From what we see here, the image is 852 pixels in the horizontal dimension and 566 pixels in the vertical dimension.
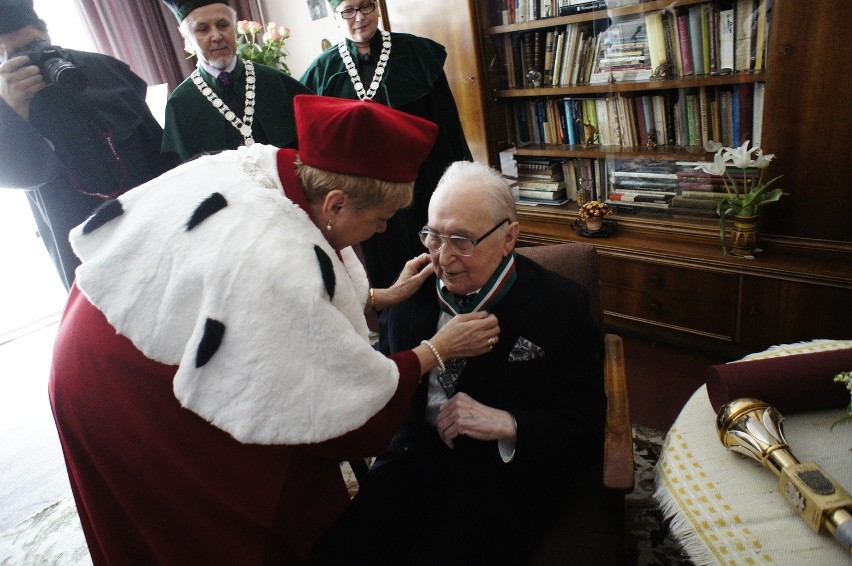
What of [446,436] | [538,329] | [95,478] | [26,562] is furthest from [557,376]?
[26,562]

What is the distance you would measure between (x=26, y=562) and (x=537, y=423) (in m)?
1.92

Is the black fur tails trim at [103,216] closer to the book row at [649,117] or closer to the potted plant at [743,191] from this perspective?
the potted plant at [743,191]

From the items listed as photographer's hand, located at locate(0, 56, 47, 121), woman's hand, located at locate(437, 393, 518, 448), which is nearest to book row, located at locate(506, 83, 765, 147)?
woman's hand, located at locate(437, 393, 518, 448)

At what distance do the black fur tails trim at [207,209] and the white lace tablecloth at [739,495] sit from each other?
0.98 metres

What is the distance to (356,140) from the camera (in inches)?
37.0

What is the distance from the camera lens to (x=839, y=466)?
0.94 metres

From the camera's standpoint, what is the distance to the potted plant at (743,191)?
6.44ft

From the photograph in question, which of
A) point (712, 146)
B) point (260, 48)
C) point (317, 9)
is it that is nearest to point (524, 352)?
point (712, 146)

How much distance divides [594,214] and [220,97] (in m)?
1.69

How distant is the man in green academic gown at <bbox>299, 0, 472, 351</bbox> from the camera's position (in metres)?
2.26

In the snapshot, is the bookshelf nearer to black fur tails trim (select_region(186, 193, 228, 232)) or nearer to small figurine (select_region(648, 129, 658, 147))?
small figurine (select_region(648, 129, 658, 147))

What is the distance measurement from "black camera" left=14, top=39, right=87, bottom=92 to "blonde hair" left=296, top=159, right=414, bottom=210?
3.07 feet

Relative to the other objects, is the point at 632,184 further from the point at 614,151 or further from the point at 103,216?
the point at 103,216

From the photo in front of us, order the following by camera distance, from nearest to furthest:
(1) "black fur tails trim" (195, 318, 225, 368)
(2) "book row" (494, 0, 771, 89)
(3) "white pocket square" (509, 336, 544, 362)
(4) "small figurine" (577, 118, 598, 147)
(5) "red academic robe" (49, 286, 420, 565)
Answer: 1. (1) "black fur tails trim" (195, 318, 225, 368)
2. (5) "red academic robe" (49, 286, 420, 565)
3. (3) "white pocket square" (509, 336, 544, 362)
4. (2) "book row" (494, 0, 771, 89)
5. (4) "small figurine" (577, 118, 598, 147)
